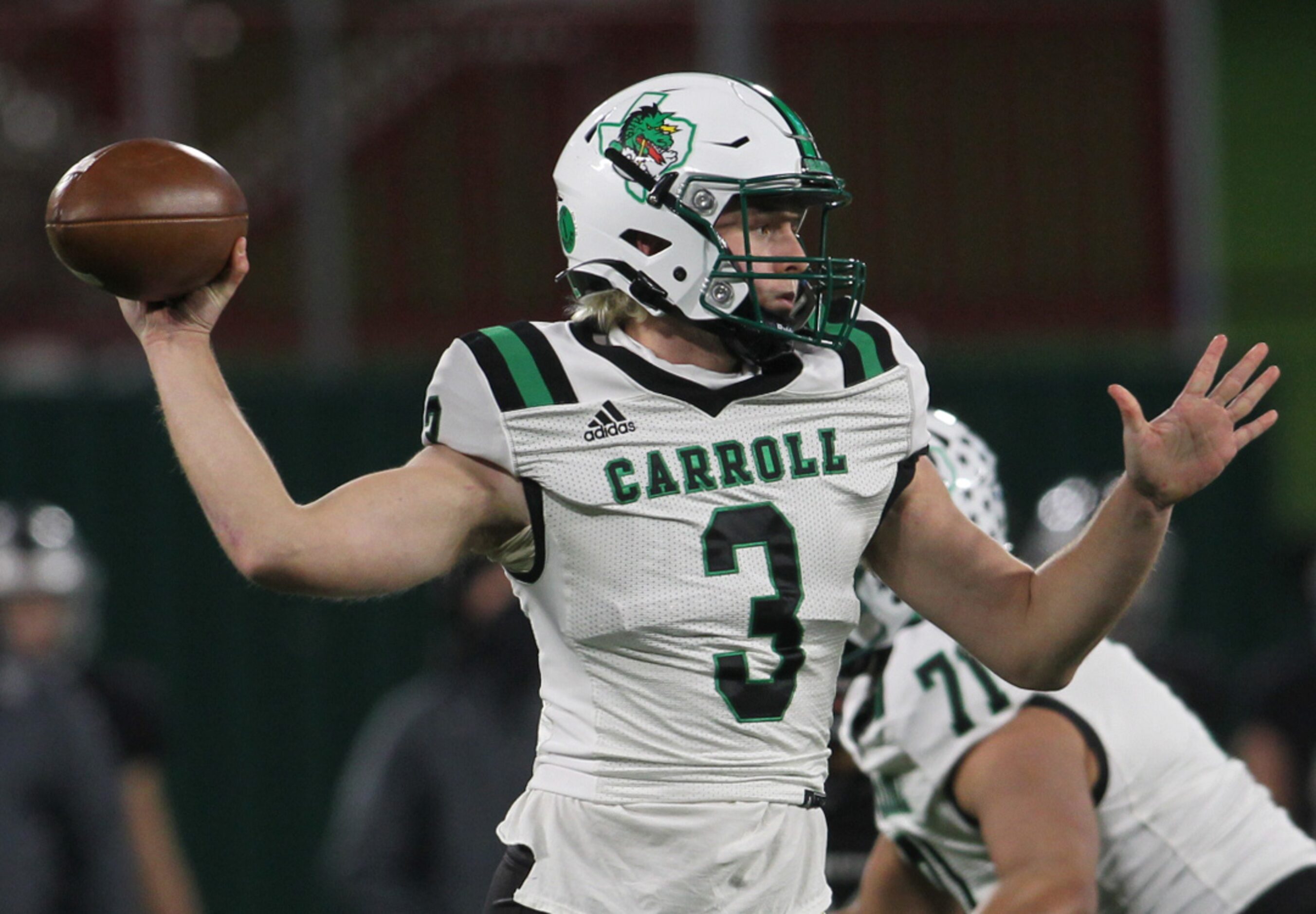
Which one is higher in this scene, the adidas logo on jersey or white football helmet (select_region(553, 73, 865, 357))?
white football helmet (select_region(553, 73, 865, 357))

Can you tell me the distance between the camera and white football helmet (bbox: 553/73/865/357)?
2.77 m

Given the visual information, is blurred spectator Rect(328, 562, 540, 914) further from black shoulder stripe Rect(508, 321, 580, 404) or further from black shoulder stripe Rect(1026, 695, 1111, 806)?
black shoulder stripe Rect(508, 321, 580, 404)

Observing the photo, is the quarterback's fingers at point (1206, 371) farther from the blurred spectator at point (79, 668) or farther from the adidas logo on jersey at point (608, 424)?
the blurred spectator at point (79, 668)

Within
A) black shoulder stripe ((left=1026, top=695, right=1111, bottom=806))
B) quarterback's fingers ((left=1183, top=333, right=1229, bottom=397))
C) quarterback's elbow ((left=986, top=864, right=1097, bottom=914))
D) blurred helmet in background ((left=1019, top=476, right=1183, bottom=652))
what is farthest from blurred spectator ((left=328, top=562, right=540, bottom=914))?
quarterback's fingers ((left=1183, top=333, right=1229, bottom=397))

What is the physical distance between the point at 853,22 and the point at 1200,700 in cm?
405

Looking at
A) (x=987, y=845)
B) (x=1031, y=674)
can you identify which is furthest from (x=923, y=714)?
(x=1031, y=674)

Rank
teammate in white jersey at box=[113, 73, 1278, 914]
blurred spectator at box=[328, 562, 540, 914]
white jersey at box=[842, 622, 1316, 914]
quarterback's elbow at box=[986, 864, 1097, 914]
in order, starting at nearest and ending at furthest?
1. teammate in white jersey at box=[113, 73, 1278, 914]
2. quarterback's elbow at box=[986, 864, 1097, 914]
3. white jersey at box=[842, 622, 1316, 914]
4. blurred spectator at box=[328, 562, 540, 914]

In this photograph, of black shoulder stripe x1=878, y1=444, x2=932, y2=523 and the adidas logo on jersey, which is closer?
the adidas logo on jersey

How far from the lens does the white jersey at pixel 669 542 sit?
2.68 meters

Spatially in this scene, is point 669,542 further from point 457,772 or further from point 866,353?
point 457,772

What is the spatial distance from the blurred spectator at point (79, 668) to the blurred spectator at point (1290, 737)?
345 centimetres

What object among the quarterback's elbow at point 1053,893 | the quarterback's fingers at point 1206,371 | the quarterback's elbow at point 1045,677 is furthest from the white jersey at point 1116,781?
the quarterback's fingers at point 1206,371

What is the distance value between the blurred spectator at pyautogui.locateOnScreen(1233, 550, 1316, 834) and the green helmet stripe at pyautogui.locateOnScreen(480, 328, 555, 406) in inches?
167

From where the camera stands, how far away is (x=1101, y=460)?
8359 millimetres
